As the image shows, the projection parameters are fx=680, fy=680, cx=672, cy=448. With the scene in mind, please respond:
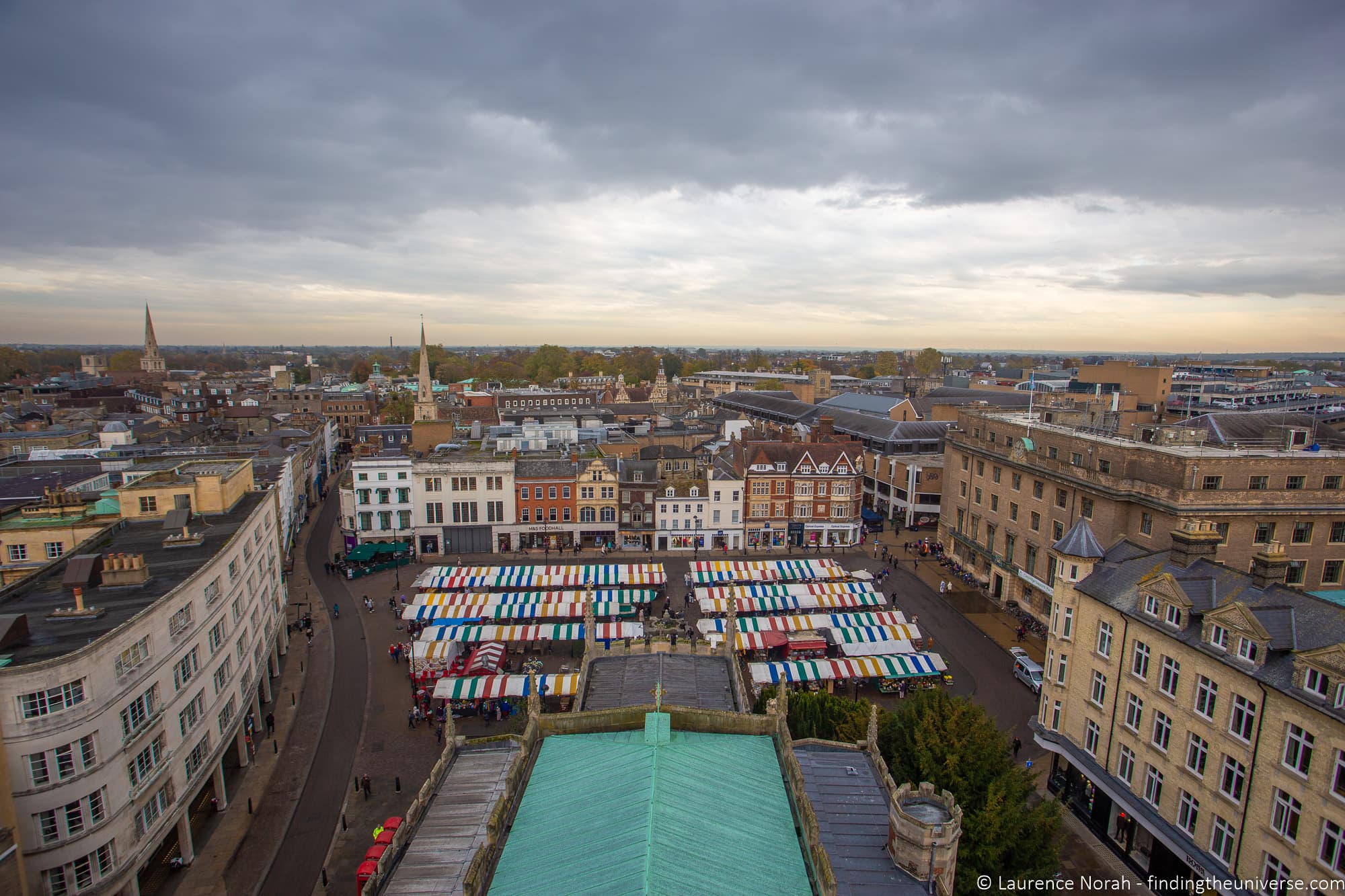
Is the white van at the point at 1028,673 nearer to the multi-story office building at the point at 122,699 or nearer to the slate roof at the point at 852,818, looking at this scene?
the slate roof at the point at 852,818

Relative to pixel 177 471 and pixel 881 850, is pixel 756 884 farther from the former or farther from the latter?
pixel 177 471

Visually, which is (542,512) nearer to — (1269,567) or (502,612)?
(502,612)

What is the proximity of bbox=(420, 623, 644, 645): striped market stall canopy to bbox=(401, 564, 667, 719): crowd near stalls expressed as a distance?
2.2 inches

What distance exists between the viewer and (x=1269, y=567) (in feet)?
76.3

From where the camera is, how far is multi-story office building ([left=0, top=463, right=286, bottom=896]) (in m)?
20.4

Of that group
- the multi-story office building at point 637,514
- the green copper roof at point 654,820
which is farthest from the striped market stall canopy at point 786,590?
the green copper roof at point 654,820

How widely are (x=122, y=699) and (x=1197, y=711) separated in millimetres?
36371

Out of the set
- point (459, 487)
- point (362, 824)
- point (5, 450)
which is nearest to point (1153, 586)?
point (362, 824)

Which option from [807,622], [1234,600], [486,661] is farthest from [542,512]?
[1234,600]

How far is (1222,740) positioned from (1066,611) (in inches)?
324

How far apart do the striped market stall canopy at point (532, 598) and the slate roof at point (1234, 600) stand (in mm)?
27986

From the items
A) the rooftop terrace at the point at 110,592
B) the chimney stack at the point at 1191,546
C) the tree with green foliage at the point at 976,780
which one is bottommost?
the tree with green foliage at the point at 976,780

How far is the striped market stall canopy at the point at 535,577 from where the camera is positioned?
49781 mm

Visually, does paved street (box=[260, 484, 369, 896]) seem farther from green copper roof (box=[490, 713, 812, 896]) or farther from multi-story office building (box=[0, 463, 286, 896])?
green copper roof (box=[490, 713, 812, 896])
